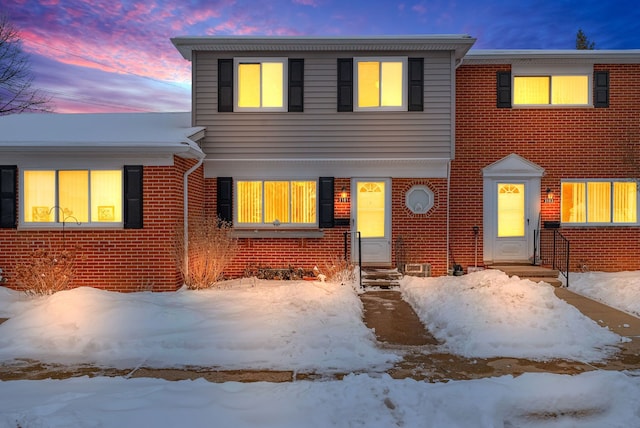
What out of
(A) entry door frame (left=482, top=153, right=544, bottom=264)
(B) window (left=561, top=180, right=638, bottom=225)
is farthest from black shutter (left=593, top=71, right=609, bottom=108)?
(A) entry door frame (left=482, top=153, right=544, bottom=264)

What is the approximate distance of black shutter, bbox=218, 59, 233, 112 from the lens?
1066 cm

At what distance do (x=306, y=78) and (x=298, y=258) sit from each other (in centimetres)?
469

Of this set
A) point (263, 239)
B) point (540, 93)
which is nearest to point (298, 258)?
point (263, 239)

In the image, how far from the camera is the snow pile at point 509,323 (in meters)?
5.48

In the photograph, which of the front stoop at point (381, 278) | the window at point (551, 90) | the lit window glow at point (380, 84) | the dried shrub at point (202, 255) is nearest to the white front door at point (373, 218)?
the front stoop at point (381, 278)

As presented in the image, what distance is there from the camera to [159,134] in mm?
9664

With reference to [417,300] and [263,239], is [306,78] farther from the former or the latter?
[417,300]

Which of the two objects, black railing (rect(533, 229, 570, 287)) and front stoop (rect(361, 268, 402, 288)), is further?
black railing (rect(533, 229, 570, 287))

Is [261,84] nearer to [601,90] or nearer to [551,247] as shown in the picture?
[551,247]

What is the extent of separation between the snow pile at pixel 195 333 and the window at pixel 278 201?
3506 millimetres

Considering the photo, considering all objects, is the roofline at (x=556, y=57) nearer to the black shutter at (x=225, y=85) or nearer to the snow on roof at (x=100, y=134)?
the black shutter at (x=225, y=85)

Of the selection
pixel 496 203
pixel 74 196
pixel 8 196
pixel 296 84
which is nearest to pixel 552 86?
pixel 496 203

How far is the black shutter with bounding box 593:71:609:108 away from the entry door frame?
8.16 feet

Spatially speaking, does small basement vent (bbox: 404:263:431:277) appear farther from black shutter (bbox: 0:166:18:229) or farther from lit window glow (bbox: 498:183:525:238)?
black shutter (bbox: 0:166:18:229)
